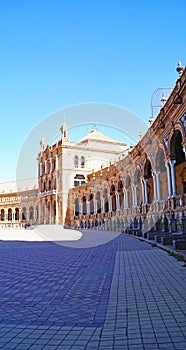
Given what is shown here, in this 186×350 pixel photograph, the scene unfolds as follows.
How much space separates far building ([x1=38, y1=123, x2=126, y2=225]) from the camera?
52.1 m

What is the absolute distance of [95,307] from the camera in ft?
15.9

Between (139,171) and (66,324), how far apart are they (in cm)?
1986

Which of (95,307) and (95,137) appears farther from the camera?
(95,137)

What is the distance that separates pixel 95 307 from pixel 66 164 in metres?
48.0

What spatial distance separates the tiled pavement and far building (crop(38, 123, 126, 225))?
42589mm

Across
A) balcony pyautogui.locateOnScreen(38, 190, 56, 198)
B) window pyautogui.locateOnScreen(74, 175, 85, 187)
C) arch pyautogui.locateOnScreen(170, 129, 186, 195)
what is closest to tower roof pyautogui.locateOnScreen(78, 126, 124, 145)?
window pyautogui.locateOnScreen(74, 175, 85, 187)

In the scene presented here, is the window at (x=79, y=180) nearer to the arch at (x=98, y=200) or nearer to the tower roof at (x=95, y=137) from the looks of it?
the tower roof at (x=95, y=137)

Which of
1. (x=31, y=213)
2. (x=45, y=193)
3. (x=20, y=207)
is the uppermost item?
(x=45, y=193)

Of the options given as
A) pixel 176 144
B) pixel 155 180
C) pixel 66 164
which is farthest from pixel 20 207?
pixel 176 144

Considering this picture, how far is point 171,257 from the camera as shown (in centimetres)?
961

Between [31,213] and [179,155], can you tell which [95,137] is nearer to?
[31,213]

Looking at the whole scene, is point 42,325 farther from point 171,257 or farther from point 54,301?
point 171,257

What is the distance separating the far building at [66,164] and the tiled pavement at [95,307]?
1677 inches

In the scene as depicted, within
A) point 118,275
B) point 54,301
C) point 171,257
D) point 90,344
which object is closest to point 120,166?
point 171,257
